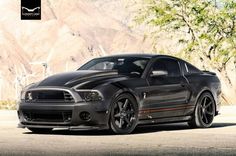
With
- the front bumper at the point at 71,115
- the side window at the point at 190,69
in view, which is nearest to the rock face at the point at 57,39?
the side window at the point at 190,69

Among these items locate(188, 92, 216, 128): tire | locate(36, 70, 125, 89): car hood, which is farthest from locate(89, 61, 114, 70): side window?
locate(188, 92, 216, 128): tire

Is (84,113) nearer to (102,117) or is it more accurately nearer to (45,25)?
(102,117)

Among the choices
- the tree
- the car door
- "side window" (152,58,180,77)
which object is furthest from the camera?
the tree

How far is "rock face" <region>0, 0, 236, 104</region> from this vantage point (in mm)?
148750

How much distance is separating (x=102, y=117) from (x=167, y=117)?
5.87 ft

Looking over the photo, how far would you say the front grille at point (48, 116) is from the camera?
12.8 meters

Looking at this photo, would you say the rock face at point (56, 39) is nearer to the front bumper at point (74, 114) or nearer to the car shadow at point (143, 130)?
the car shadow at point (143, 130)

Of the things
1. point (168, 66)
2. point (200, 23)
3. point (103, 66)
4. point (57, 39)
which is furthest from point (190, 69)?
point (57, 39)

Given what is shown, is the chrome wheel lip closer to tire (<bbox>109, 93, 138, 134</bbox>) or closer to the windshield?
tire (<bbox>109, 93, 138, 134</bbox>)

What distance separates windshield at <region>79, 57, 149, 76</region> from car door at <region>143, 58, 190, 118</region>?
21cm

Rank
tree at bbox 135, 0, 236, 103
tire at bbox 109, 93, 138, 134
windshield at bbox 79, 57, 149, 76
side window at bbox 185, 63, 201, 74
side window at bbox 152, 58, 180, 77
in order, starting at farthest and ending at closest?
tree at bbox 135, 0, 236, 103
side window at bbox 185, 63, 201, 74
side window at bbox 152, 58, 180, 77
windshield at bbox 79, 57, 149, 76
tire at bbox 109, 93, 138, 134

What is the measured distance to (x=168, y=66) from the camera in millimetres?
14633

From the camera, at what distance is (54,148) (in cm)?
1078

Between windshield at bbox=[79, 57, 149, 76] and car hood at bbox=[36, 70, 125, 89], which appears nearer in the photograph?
car hood at bbox=[36, 70, 125, 89]
